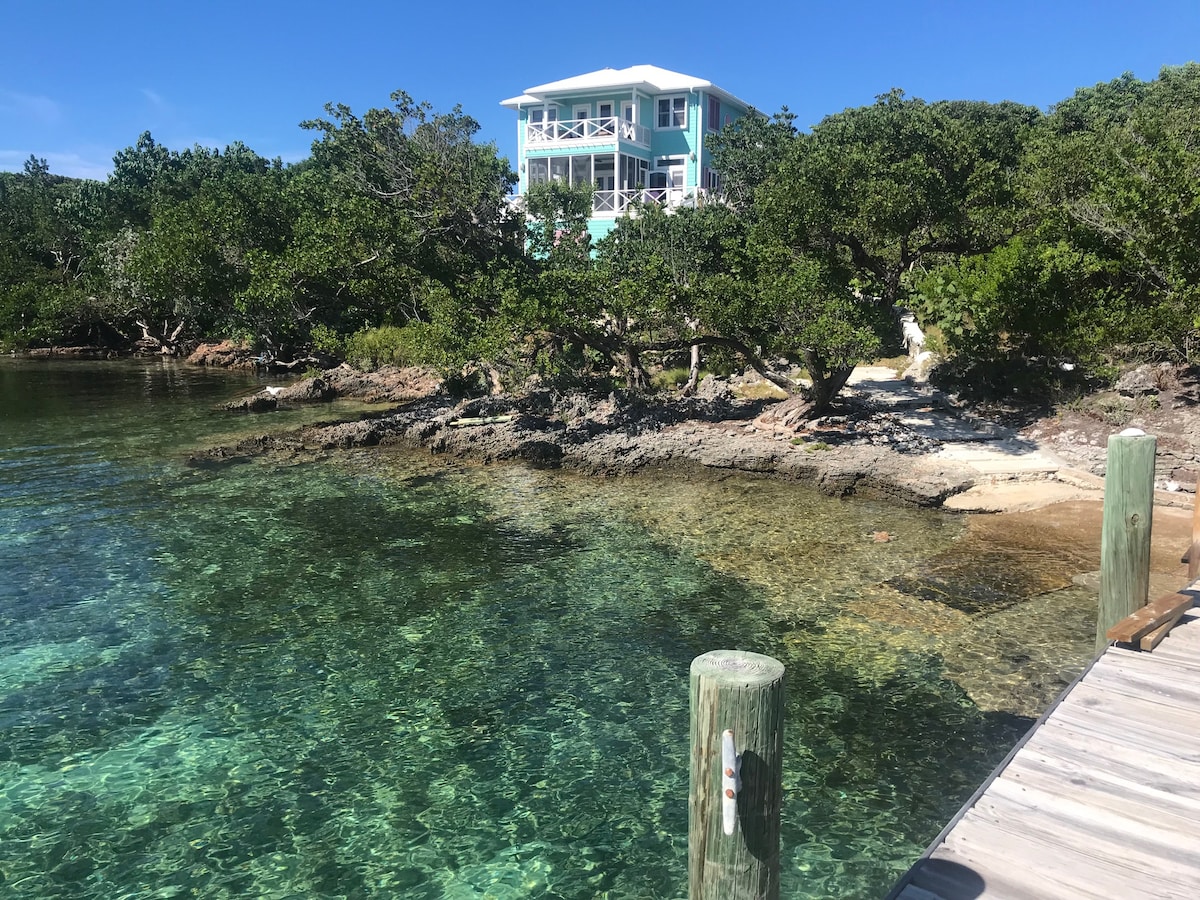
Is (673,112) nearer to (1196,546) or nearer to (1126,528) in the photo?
(1196,546)

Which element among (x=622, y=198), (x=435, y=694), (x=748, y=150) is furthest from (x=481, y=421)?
(x=622, y=198)

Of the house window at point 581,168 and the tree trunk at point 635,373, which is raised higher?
the house window at point 581,168

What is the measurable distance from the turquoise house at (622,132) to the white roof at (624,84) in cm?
5

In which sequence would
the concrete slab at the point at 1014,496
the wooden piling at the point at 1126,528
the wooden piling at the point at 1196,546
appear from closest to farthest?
the wooden piling at the point at 1126,528, the wooden piling at the point at 1196,546, the concrete slab at the point at 1014,496

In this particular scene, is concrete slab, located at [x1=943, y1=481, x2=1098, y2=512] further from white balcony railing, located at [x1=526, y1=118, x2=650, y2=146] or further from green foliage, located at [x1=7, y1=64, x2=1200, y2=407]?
white balcony railing, located at [x1=526, y1=118, x2=650, y2=146]

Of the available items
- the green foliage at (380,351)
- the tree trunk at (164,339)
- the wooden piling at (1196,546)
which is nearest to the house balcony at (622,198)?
the green foliage at (380,351)

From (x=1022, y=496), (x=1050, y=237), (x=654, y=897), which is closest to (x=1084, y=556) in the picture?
(x=1022, y=496)

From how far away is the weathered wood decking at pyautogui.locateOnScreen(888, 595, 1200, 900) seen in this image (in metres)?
3.73

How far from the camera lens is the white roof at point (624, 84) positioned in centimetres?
4178

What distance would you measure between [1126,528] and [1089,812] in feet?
10.7

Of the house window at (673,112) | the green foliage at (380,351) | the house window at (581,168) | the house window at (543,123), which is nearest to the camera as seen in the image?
the green foliage at (380,351)

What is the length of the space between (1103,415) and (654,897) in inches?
600

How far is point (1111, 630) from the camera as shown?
6.26 meters

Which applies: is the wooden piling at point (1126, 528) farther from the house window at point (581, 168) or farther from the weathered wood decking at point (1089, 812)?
the house window at point (581, 168)
